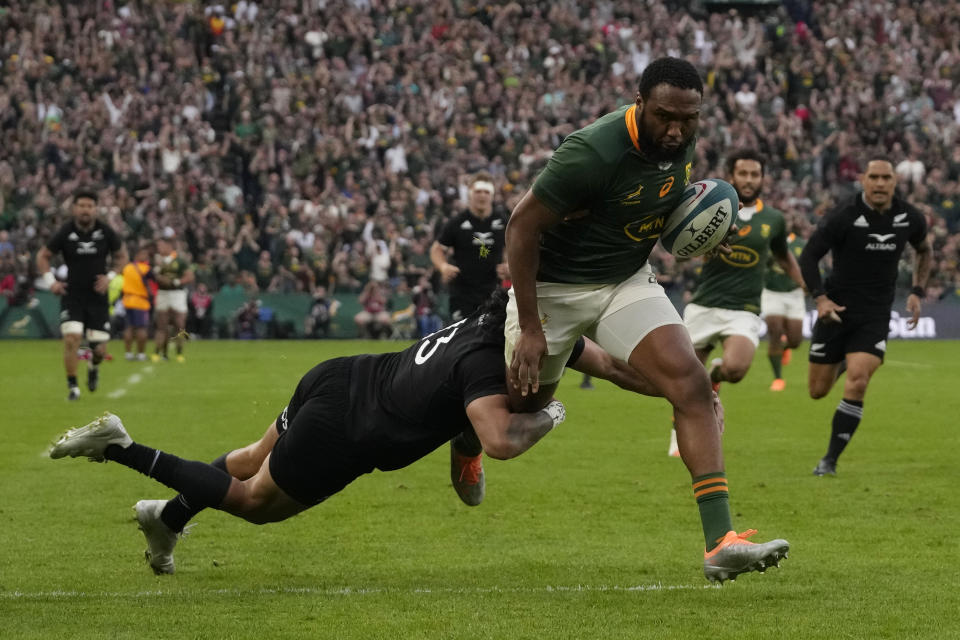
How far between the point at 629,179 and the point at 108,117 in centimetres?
2980

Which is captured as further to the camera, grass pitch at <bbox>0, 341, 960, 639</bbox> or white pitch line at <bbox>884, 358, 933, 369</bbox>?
white pitch line at <bbox>884, 358, 933, 369</bbox>

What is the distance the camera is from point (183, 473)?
7.11 meters

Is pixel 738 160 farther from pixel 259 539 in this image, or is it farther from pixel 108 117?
pixel 108 117

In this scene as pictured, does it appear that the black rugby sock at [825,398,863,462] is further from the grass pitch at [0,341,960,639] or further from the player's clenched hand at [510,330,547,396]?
the player's clenched hand at [510,330,547,396]

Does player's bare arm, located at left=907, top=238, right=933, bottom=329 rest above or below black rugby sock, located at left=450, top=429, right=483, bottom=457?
below

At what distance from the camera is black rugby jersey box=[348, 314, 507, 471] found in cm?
676

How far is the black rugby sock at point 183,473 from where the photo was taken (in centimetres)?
704

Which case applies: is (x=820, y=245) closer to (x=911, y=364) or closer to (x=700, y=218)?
(x=700, y=218)

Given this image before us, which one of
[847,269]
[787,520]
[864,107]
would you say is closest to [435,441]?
[787,520]

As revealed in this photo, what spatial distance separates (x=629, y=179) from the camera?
6.50 meters

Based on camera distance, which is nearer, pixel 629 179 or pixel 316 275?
pixel 629 179

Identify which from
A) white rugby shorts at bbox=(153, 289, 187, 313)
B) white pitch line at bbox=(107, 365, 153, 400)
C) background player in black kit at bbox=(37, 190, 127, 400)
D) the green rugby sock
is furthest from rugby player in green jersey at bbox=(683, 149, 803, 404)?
white rugby shorts at bbox=(153, 289, 187, 313)

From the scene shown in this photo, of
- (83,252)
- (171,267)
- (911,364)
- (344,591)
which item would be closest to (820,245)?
(344,591)

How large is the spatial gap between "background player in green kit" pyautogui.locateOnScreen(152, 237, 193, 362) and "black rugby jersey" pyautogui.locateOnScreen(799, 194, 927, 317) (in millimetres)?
16016
